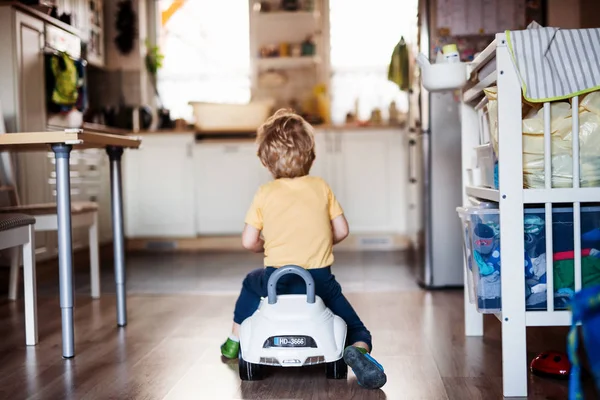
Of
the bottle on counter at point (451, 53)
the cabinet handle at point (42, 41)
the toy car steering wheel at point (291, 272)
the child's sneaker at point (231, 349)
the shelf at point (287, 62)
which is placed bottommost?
the child's sneaker at point (231, 349)

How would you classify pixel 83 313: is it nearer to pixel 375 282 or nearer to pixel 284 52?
pixel 375 282

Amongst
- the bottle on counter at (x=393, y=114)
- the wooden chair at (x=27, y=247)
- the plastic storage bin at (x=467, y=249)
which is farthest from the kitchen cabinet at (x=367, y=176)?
the plastic storage bin at (x=467, y=249)

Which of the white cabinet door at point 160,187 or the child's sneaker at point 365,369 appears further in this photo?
the white cabinet door at point 160,187

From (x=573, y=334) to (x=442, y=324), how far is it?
5.15 ft

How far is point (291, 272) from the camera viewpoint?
5.84 feet

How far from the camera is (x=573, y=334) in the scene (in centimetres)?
104

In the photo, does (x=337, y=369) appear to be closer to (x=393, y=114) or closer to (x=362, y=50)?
(x=393, y=114)

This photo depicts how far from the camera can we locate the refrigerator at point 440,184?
3.27 metres

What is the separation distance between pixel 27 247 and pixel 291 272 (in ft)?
3.75

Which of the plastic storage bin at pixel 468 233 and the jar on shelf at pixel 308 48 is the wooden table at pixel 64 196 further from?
the jar on shelf at pixel 308 48

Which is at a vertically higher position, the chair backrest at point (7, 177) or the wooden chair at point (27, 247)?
the chair backrest at point (7, 177)

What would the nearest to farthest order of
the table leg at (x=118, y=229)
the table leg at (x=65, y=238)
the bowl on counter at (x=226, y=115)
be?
the table leg at (x=65, y=238) < the table leg at (x=118, y=229) < the bowl on counter at (x=226, y=115)

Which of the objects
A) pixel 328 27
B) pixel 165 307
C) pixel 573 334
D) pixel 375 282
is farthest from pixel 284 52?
pixel 573 334

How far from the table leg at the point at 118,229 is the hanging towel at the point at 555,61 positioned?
1550mm
